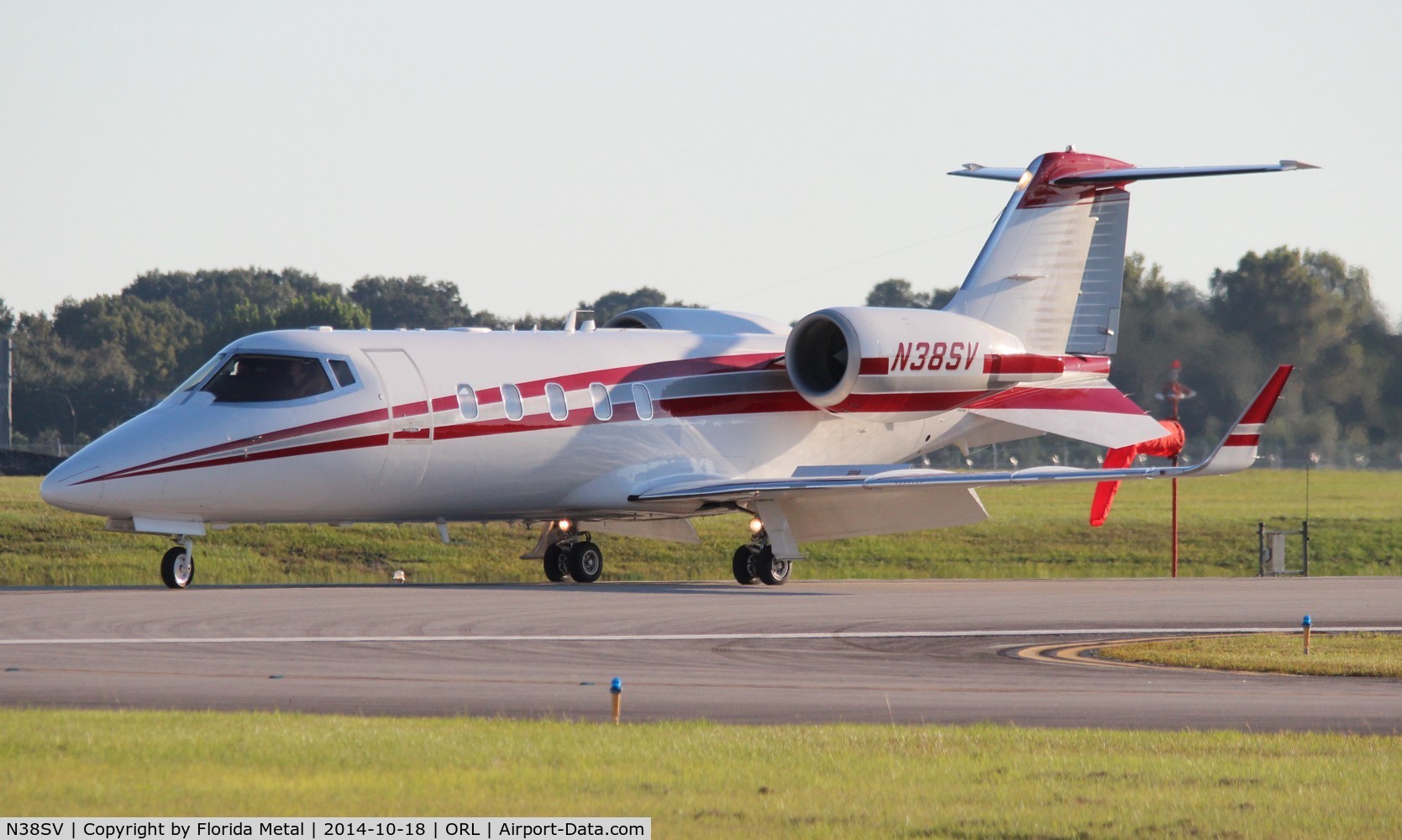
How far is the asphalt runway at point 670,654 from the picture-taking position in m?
13.3

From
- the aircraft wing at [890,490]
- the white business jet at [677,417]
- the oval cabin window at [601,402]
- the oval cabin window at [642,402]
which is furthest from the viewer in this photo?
the oval cabin window at [642,402]

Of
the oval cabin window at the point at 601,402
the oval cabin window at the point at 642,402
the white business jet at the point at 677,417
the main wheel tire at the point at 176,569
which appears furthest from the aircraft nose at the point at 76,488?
the oval cabin window at the point at 642,402

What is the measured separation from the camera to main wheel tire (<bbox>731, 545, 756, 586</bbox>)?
2784 cm

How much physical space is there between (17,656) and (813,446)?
15.5m

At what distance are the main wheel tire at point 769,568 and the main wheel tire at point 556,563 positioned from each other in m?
3.02

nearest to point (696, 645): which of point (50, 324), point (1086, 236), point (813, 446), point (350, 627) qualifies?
point (350, 627)

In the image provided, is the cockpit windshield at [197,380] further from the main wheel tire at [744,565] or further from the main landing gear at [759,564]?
the main wheel tire at [744,565]

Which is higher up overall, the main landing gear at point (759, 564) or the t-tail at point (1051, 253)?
the t-tail at point (1051, 253)

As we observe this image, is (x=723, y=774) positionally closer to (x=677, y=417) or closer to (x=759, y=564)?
(x=677, y=417)

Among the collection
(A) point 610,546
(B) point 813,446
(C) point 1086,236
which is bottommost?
(A) point 610,546

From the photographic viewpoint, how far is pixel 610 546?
133 feet

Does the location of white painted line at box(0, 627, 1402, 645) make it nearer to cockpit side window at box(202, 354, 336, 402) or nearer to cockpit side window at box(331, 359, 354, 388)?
cockpit side window at box(202, 354, 336, 402)

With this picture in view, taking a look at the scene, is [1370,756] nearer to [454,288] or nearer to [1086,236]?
[1086,236]

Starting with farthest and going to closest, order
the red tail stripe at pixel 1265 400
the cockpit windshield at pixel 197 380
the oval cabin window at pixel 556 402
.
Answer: the oval cabin window at pixel 556 402, the red tail stripe at pixel 1265 400, the cockpit windshield at pixel 197 380
